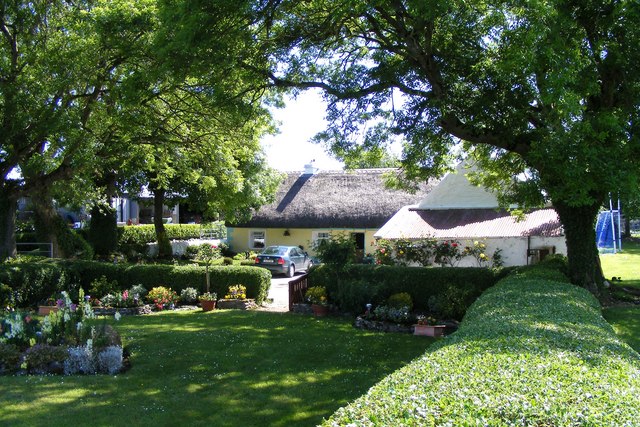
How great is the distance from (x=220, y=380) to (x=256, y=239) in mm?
31081

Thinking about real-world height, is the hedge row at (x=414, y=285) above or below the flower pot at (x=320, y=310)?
above

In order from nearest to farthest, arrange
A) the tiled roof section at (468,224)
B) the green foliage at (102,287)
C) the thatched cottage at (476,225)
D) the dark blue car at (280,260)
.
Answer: the green foliage at (102,287) → the tiled roof section at (468,224) → the thatched cottage at (476,225) → the dark blue car at (280,260)

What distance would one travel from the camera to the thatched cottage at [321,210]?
115 feet

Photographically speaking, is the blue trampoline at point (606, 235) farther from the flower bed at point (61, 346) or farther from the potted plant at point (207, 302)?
the flower bed at point (61, 346)

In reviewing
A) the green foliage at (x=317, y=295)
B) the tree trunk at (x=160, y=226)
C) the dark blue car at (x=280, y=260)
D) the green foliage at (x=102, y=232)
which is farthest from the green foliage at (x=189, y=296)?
the green foliage at (x=102, y=232)

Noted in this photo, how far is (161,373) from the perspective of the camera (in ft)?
28.9

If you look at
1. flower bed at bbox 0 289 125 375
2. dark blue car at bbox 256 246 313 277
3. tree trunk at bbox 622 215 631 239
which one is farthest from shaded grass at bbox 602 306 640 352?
tree trunk at bbox 622 215 631 239

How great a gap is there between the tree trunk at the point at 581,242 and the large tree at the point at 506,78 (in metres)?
0.03

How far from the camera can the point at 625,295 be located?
648 inches

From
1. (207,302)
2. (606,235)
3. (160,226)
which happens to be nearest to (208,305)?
(207,302)

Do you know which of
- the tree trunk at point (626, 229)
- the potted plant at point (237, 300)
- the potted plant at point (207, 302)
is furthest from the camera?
the tree trunk at point (626, 229)

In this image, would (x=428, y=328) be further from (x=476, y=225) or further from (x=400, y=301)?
→ (x=476, y=225)

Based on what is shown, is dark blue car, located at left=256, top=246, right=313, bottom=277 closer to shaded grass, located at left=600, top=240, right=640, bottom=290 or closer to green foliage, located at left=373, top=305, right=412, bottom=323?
shaded grass, located at left=600, top=240, right=640, bottom=290

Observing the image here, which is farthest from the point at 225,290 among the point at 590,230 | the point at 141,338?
the point at 590,230
